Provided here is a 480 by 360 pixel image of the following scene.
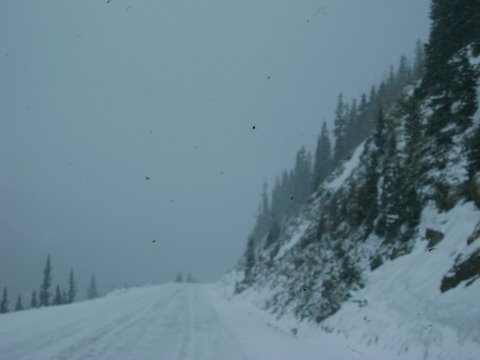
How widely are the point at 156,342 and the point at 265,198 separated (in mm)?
89236

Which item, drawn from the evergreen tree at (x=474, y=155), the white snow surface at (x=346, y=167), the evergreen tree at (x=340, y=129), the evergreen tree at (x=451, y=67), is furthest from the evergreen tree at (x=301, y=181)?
Answer: the evergreen tree at (x=474, y=155)

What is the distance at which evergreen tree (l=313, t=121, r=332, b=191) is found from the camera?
202 ft

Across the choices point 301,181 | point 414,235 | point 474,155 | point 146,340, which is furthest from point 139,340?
point 301,181

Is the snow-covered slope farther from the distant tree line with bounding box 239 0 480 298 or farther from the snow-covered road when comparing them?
the distant tree line with bounding box 239 0 480 298

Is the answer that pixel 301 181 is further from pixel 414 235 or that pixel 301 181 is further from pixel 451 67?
pixel 414 235

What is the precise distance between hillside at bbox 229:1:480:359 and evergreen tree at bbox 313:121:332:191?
30.4 metres

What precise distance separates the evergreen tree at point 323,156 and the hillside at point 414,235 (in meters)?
30.4

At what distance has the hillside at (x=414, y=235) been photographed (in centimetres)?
1071

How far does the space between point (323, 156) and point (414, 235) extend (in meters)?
50.8

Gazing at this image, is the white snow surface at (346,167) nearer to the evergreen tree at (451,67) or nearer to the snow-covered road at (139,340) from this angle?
the evergreen tree at (451,67)

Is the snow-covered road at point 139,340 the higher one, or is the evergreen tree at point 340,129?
the evergreen tree at point 340,129

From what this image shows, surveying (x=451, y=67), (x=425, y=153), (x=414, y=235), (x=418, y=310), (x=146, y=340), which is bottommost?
(x=146, y=340)

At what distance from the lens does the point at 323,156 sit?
66500 mm

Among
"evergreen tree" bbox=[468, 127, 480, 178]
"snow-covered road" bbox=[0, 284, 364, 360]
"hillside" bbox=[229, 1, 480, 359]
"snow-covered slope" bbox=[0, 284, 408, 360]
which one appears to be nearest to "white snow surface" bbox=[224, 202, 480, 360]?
"hillside" bbox=[229, 1, 480, 359]
